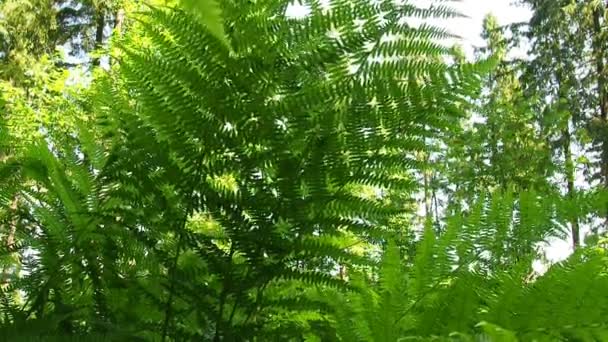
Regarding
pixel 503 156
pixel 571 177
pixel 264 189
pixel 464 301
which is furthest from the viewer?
pixel 503 156

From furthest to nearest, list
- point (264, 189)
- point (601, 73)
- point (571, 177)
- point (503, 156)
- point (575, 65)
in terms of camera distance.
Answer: point (575, 65), point (601, 73), point (503, 156), point (571, 177), point (264, 189)

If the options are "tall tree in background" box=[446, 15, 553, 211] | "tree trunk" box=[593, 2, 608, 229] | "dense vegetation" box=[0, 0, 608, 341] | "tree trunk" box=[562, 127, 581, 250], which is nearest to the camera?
"dense vegetation" box=[0, 0, 608, 341]

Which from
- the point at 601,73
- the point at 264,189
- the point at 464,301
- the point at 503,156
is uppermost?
the point at 601,73

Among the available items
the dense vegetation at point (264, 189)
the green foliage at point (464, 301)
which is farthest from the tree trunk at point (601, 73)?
the green foliage at point (464, 301)

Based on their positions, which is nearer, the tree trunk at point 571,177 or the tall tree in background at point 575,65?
the tree trunk at point 571,177

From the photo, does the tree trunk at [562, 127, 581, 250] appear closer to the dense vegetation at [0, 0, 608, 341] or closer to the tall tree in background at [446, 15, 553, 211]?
the dense vegetation at [0, 0, 608, 341]

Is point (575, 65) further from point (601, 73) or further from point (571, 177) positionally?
point (571, 177)

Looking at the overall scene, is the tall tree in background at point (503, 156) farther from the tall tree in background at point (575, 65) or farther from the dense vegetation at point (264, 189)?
the tall tree in background at point (575, 65)

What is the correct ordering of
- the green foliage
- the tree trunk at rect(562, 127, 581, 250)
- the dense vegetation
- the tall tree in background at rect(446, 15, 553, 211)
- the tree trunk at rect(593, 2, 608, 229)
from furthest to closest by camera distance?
the tree trunk at rect(593, 2, 608, 229), the tall tree in background at rect(446, 15, 553, 211), the tree trunk at rect(562, 127, 581, 250), the dense vegetation, the green foliage

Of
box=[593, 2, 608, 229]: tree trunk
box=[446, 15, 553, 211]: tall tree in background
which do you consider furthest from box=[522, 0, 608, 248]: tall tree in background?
box=[446, 15, 553, 211]: tall tree in background

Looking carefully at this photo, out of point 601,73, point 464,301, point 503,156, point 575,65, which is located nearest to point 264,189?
point 464,301

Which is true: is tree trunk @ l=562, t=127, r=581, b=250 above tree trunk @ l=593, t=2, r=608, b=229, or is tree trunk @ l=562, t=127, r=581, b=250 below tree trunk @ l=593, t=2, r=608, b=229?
below

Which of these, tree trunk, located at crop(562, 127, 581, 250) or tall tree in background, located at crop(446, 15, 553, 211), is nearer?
tree trunk, located at crop(562, 127, 581, 250)

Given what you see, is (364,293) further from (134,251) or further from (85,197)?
(85,197)
